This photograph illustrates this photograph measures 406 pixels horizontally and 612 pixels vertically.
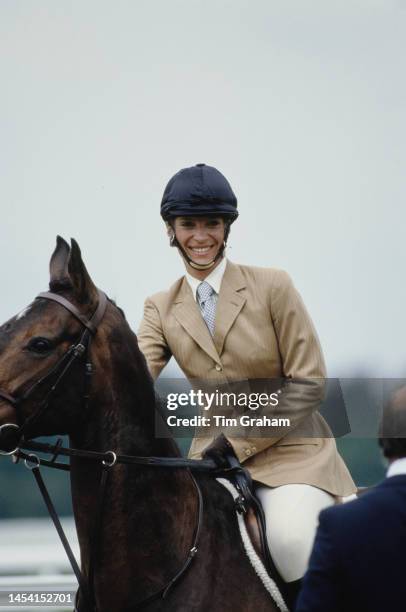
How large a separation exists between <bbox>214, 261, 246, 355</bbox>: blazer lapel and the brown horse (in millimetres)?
563

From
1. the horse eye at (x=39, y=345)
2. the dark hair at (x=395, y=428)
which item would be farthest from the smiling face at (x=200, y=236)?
the dark hair at (x=395, y=428)

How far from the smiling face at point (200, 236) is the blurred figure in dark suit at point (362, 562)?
2287 mm

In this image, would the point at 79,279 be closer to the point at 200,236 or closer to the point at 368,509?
the point at 200,236

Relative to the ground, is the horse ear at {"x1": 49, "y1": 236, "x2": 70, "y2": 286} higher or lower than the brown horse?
higher

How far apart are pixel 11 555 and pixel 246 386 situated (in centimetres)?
468

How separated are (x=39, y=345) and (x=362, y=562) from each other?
5.74 ft

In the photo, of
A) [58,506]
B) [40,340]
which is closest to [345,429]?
[40,340]

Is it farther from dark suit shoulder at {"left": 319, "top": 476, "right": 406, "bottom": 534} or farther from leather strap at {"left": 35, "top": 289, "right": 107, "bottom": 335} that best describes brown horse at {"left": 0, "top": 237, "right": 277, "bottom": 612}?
dark suit shoulder at {"left": 319, "top": 476, "right": 406, "bottom": 534}

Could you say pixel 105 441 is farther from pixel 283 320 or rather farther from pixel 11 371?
pixel 283 320

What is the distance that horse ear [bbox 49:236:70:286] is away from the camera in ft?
13.5

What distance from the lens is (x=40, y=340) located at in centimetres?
386

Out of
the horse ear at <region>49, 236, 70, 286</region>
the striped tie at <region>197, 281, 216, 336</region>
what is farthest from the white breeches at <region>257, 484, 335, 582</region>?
the horse ear at <region>49, 236, 70, 286</region>

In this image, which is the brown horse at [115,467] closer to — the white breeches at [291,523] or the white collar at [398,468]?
the white breeches at [291,523]

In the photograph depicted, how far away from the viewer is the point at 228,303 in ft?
15.2
